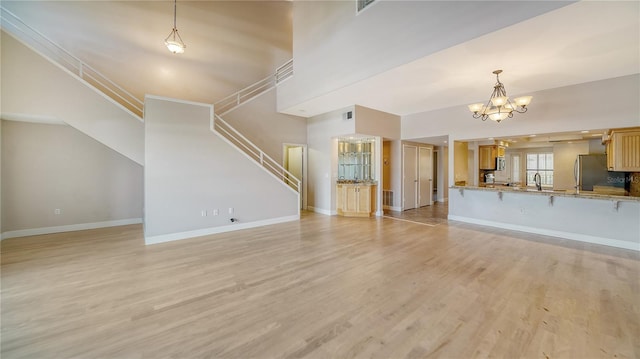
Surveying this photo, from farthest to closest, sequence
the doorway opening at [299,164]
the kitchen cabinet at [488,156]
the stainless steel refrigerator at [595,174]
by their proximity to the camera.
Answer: the doorway opening at [299,164]
the kitchen cabinet at [488,156]
the stainless steel refrigerator at [595,174]

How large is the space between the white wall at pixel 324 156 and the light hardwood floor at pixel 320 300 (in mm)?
3157

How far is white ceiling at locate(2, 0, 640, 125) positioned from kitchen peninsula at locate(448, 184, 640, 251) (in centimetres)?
228

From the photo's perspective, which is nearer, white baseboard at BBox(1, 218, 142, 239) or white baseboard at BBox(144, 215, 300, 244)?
white baseboard at BBox(144, 215, 300, 244)

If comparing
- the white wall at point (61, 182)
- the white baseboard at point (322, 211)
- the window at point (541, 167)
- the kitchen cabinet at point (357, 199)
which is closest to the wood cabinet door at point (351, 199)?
the kitchen cabinet at point (357, 199)

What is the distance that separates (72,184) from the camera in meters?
5.73

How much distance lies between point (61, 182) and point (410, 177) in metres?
9.60

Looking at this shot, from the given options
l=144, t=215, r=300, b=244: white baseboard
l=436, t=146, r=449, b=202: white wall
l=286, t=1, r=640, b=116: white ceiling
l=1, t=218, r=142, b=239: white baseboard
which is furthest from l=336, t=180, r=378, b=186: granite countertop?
l=1, t=218, r=142, b=239: white baseboard

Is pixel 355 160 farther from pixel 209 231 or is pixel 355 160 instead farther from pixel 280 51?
pixel 280 51

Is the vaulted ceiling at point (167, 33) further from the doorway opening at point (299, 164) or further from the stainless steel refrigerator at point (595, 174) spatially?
the stainless steel refrigerator at point (595, 174)

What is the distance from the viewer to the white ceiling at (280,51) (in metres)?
3.06

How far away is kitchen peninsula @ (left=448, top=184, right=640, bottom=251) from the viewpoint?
4355 mm

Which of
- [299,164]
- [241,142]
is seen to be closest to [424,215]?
[299,164]

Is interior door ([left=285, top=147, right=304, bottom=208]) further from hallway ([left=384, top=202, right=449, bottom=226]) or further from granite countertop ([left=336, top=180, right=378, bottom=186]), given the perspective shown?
hallway ([left=384, top=202, right=449, bottom=226])

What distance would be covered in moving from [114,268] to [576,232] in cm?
824
